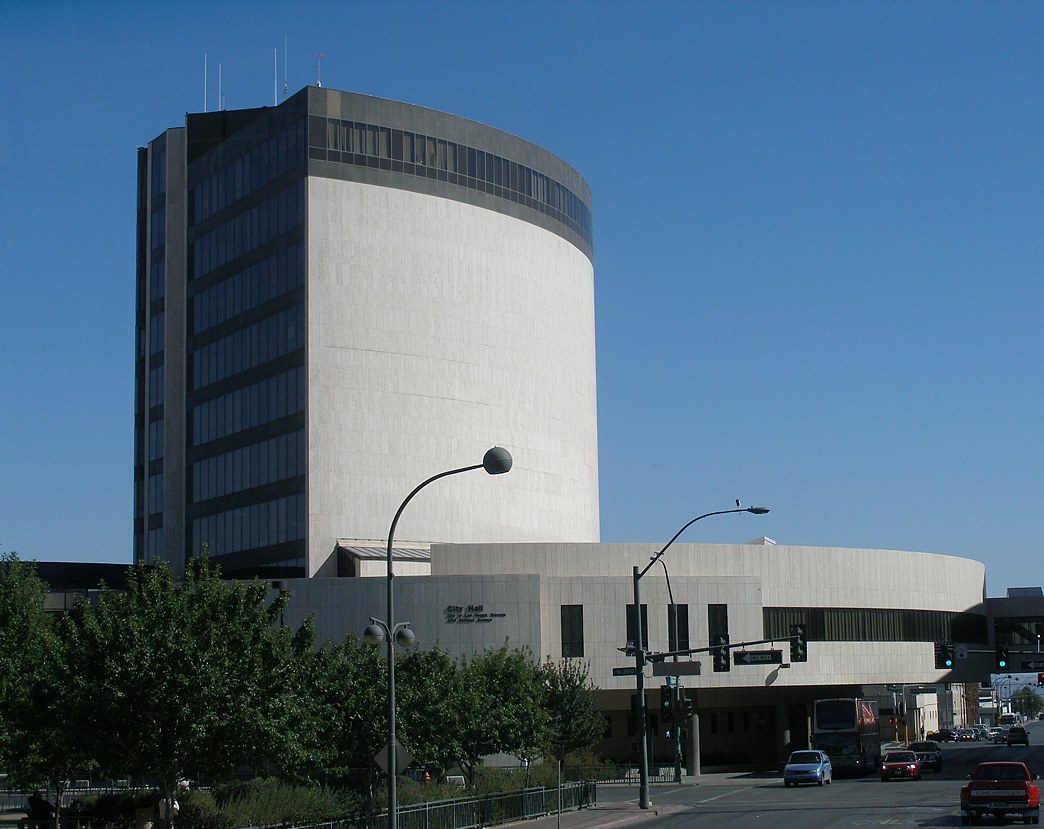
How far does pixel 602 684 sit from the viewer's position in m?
79.9

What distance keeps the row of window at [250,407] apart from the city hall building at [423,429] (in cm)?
21

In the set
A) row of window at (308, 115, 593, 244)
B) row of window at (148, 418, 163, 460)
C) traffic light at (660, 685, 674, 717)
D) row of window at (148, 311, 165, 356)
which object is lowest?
traffic light at (660, 685, 674, 717)

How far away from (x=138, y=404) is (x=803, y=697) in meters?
53.6

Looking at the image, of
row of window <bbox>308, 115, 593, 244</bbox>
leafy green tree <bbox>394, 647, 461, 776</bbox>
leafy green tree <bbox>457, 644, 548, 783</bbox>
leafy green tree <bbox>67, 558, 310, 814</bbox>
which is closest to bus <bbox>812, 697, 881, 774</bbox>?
leafy green tree <bbox>457, 644, 548, 783</bbox>

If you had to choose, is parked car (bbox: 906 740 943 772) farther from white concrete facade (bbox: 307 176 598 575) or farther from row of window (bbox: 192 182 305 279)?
row of window (bbox: 192 182 305 279)

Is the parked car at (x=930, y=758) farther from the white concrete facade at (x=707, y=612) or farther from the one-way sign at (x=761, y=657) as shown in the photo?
the one-way sign at (x=761, y=657)

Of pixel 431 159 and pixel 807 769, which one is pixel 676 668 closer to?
pixel 807 769

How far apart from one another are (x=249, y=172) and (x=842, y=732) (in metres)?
52.1

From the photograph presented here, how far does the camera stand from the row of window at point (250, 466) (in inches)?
3292

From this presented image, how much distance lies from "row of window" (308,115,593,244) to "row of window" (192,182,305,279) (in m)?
3.50

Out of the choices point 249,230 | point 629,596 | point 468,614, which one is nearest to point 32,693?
point 468,614

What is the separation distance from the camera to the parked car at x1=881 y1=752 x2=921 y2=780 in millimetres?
67625

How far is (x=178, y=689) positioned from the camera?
101 feet

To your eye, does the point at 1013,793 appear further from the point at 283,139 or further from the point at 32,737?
the point at 283,139
